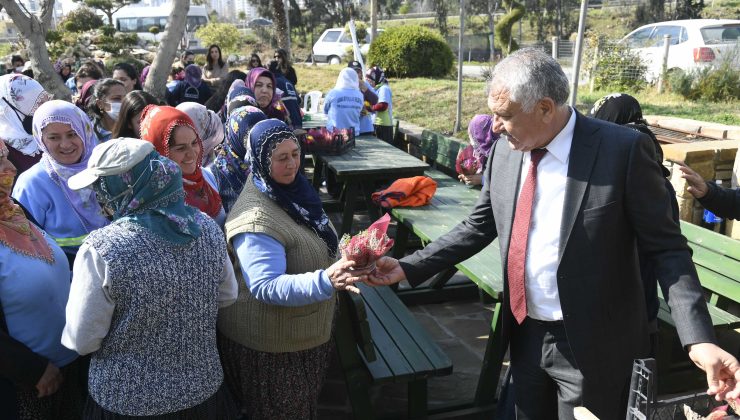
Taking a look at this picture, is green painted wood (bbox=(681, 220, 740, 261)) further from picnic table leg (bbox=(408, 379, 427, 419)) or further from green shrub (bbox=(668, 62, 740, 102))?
green shrub (bbox=(668, 62, 740, 102))

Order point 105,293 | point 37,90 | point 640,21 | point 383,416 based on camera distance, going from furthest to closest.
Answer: point 640,21
point 37,90
point 383,416
point 105,293

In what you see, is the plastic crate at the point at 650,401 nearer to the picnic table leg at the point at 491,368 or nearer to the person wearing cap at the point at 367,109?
the picnic table leg at the point at 491,368

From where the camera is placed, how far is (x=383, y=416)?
324 centimetres

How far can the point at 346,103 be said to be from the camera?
23.3 feet

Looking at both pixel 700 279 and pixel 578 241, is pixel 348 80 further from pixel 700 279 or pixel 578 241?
pixel 578 241

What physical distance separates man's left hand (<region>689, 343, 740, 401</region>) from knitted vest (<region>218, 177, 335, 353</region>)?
1.34 metres

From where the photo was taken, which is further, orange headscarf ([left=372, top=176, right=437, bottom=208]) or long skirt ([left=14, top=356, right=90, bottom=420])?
orange headscarf ([left=372, top=176, right=437, bottom=208])

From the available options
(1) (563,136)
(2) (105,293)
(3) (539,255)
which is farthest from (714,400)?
(2) (105,293)

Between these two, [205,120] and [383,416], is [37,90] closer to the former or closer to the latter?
[205,120]

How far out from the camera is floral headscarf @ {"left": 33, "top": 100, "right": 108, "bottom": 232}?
287 cm

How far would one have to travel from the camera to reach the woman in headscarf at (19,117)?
147 inches

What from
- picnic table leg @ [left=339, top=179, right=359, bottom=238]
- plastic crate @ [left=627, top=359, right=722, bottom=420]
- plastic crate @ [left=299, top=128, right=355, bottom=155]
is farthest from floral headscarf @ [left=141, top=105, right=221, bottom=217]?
plastic crate @ [left=299, top=128, right=355, bottom=155]

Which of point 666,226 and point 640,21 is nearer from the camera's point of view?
point 666,226

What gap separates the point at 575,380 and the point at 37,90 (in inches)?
147
